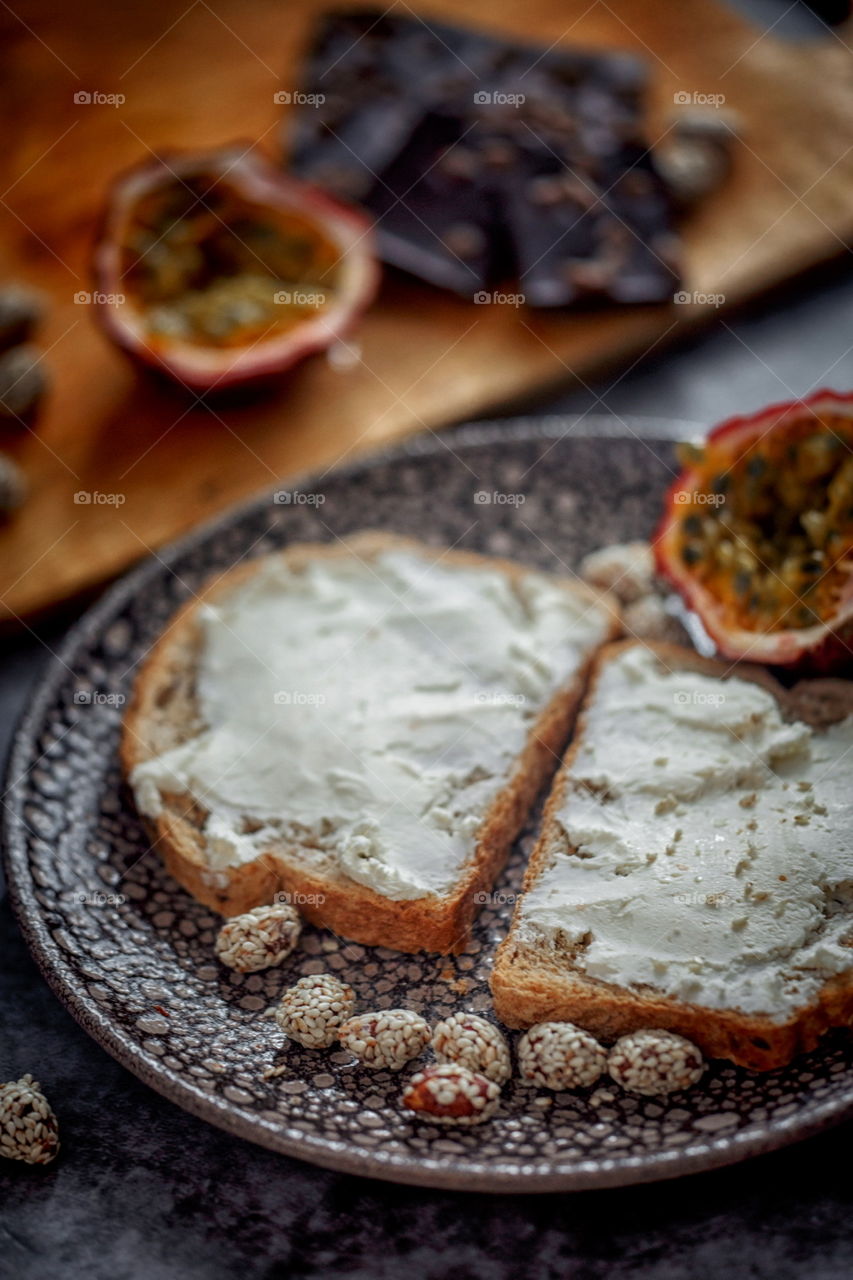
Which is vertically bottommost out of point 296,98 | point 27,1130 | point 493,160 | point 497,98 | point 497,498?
point 27,1130

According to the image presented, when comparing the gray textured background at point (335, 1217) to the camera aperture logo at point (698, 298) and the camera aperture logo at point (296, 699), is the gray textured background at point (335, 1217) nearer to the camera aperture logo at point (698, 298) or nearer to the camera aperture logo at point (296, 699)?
the camera aperture logo at point (296, 699)

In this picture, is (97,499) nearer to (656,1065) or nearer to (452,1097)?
(452,1097)

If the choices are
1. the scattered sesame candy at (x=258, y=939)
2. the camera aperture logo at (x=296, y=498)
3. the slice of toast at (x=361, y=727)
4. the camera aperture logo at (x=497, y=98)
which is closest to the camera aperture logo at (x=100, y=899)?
the slice of toast at (x=361, y=727)

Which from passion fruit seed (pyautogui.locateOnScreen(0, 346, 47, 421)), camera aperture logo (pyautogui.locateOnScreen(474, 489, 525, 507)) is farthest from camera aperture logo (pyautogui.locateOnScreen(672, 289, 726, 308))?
passion fruit seed (pyautogui.locateOnScreen(0, 346, 47, 421))

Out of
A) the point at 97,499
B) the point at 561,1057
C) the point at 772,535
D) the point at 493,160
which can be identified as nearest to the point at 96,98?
the point at 493,160

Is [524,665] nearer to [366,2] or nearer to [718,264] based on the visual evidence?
[718,264]

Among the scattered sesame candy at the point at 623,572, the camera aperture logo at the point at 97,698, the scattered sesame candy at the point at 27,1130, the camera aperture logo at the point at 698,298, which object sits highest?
the camera aperture logo at the point at 698,298
